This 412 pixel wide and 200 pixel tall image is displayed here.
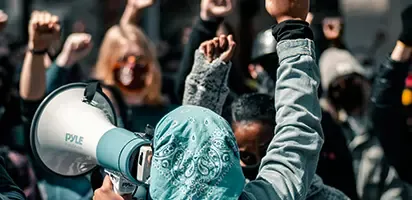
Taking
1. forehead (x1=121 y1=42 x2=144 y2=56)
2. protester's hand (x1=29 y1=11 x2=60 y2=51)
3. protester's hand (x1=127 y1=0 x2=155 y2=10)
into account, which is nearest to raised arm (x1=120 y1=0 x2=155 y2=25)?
protester's hand (x1=127 y1=0 x2=155 y2=10)

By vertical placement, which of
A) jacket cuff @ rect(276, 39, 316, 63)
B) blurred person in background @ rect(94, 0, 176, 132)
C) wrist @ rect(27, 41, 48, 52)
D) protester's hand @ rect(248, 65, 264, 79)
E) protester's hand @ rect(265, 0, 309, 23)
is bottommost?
blurred person in background @ rect(94, 0, 176, 132)

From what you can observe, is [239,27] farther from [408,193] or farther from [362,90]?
[408,193]

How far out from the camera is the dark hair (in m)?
3.17

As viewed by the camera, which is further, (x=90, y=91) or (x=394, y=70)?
(x=394, y=70)

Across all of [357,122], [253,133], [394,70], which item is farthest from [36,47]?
[357,122]

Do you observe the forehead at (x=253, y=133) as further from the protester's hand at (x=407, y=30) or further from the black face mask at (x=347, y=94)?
the black face mask at (x=347, y=94)

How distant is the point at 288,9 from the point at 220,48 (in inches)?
26.0

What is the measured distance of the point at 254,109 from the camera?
10.6 feet

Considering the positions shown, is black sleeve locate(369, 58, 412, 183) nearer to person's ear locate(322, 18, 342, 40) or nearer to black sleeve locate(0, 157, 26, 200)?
black sleeve locate(0, 157, 26, 200)

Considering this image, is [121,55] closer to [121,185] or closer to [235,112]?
[235,112]

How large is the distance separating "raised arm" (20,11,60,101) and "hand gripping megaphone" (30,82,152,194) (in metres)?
0.78

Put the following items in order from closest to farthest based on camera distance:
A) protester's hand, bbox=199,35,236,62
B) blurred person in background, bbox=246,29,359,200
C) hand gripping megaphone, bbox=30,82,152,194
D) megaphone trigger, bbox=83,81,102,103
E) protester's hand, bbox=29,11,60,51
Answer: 1. hand gripping megaphone, bbox=30,82,152,194
2. megaphone trigger, bbox=83,81,102,103
3. protester's hand, bbox=199,35,236,62
4. protester's hand, bbox=29,11,60,51
5. blurred person in background, bbox=246,29,359,200

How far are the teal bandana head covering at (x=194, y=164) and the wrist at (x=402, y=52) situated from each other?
5.55 ft

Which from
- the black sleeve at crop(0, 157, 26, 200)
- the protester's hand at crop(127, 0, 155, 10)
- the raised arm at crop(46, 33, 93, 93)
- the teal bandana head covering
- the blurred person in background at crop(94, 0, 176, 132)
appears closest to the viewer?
the teal bandana head covering
